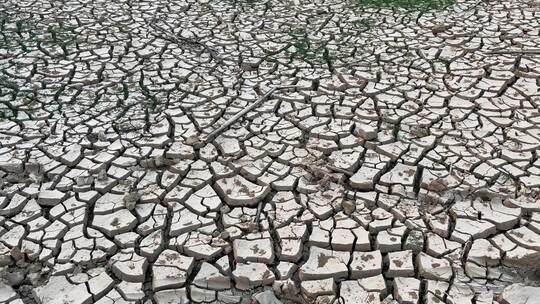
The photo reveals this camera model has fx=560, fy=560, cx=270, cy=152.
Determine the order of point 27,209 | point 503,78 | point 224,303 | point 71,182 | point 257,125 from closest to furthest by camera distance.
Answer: point 224,303 → point 27,209 → point 71,182 → point 257,125 → point 503,78

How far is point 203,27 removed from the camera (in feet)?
17.0

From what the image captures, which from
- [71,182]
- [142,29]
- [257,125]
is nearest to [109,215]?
[71,182]

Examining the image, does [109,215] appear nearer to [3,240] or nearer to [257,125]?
[3,240]

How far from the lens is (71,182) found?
10.6ft

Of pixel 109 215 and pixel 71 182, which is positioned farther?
pixel 71 182

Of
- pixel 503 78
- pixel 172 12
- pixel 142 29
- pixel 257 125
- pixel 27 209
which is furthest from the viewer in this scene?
pixel 172 12

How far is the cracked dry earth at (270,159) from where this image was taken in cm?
266

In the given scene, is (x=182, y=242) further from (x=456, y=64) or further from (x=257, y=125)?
(x=456, y=64)

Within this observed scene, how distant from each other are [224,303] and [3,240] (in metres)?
1.21

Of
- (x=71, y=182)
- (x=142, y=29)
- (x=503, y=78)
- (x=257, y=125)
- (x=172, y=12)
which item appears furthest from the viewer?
(x=172, y=12)

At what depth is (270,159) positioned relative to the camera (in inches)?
135

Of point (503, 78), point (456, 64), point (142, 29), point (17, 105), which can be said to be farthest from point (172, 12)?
point (503, 78)

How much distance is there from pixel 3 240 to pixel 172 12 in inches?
128

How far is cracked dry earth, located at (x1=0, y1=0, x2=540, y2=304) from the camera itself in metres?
2.66
